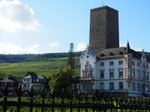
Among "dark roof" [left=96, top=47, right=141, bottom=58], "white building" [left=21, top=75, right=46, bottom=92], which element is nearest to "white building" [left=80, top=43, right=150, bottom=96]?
"dark roof" [left=96, top=47, right=141, bottom=58]

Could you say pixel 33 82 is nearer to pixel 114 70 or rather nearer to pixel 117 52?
pixel 114 70

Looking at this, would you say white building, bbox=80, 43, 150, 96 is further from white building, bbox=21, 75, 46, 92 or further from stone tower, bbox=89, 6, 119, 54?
white building, bbox=21, 75, 46, 92

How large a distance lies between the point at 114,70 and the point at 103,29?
19.4 metres

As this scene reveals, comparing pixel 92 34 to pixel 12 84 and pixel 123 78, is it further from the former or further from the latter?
pixel 12 84

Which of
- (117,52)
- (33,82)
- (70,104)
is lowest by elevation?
(33,82)

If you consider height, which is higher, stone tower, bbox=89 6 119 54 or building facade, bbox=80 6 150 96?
stone tower, bbox=89 6 119 54

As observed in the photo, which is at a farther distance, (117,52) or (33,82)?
(33,82)

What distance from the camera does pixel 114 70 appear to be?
70312mm

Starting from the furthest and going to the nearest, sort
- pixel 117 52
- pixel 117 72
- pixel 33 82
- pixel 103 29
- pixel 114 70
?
pixel 33 82 → pixel 103 29 → pixel 117 52 → pixel 114 70 → pixel 117 72

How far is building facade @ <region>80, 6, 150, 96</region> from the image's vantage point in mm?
67125

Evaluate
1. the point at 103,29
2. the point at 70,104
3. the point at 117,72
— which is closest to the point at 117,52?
the point at 117,72

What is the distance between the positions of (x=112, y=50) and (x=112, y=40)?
11.8 m

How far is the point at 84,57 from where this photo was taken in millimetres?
77250

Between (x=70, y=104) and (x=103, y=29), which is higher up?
(x=103, y=29)
